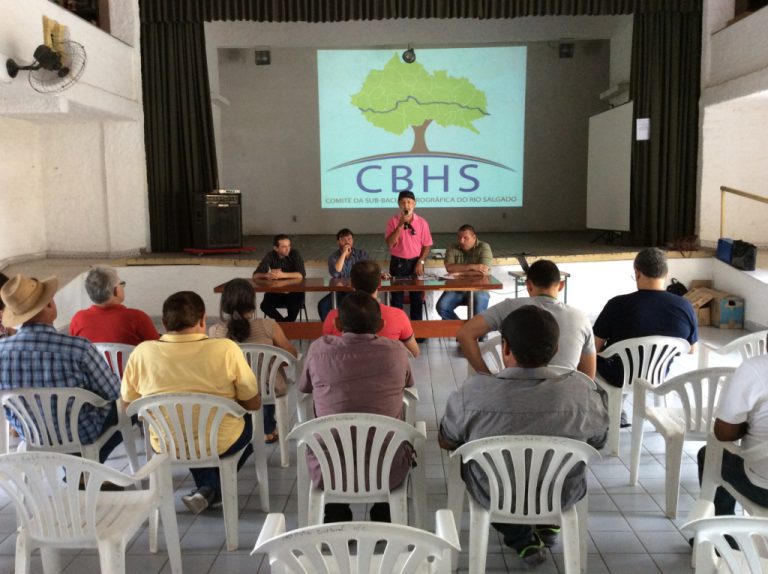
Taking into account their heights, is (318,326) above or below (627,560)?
above

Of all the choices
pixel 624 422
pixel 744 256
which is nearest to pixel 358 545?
pixel 624 422

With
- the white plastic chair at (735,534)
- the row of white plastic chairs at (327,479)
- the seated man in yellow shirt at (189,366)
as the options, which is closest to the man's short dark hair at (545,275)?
the row of white plastic chairs at (327,479)

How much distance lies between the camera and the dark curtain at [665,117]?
769 centimetres

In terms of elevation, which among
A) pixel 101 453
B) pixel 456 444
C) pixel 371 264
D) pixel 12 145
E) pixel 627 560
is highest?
pixel 12 145

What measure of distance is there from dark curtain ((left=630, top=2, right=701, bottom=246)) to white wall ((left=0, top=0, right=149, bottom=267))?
552 cm

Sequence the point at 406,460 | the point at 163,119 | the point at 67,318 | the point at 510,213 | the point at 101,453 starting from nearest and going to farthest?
the point at 406,460 → the point at 101,453 → the point at 67,318 → the point at 163,119 → the point at 510,213

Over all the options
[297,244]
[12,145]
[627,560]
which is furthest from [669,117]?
[12,145]

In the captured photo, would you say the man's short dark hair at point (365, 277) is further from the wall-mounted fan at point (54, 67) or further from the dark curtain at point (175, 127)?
the dark curtain at point (175, 127)

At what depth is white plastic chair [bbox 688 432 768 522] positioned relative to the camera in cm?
209

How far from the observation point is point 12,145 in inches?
283

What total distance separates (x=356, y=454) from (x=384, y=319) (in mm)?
982

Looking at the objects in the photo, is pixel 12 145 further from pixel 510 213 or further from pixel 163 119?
pixel 510 213

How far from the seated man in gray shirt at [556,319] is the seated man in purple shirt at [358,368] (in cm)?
55

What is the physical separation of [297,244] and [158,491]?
733cm
